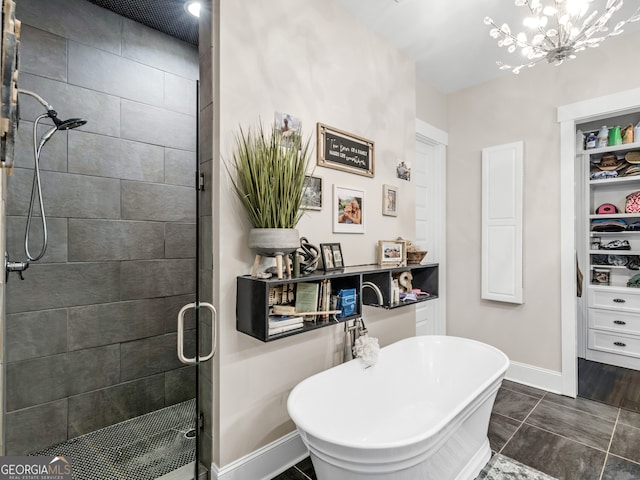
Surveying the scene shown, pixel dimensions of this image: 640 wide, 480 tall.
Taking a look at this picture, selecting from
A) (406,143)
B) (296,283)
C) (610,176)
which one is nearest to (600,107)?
(610,176)

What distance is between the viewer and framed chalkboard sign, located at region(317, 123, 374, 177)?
218 centimetres

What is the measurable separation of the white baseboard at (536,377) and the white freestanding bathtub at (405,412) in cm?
104

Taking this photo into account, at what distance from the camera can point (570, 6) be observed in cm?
158

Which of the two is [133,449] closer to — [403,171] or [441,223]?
[403,171]

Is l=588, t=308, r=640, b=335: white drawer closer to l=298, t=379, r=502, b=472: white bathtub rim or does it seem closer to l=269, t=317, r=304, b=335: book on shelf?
l=298, t=379, r=502, b=472: white bathtub rim

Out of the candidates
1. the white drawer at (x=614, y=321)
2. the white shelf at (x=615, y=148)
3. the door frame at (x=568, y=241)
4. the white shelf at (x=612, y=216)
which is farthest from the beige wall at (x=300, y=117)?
the white shelf at (x=612, y=216)

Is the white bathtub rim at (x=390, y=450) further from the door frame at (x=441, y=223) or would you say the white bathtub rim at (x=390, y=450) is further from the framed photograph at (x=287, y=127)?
the door frame at (x=441, y=223)

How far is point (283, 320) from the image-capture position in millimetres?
1712

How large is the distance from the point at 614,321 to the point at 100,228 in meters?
4.81

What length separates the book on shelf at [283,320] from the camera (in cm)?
167

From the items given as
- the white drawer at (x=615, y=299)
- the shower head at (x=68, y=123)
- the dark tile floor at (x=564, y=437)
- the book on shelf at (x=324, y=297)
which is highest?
the shower head at (x=68, y=123)

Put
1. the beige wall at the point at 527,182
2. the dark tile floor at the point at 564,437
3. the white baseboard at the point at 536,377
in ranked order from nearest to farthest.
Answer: the dark tile floor at the point at 564,437, the beige wall at the point at 527,182, the white baseboard at the point at 536,377

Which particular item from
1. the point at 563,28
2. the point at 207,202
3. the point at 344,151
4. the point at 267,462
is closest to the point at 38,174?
the point at 207,202

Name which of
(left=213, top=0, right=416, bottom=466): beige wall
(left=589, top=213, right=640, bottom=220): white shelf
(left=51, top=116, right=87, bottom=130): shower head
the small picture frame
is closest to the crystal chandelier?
(left=213, top=0, right=416, bottom=466): beige wall
